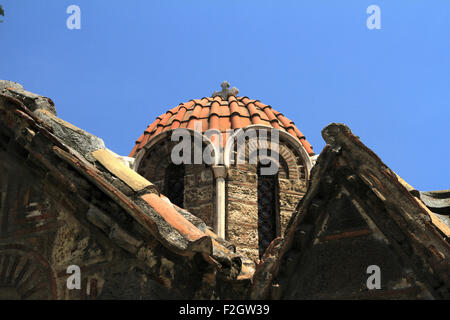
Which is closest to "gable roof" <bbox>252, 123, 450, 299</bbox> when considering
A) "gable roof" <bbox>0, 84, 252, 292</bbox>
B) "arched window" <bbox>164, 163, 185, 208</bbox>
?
"gable roof" <bbox>0, 84, 252, 292</bbox>

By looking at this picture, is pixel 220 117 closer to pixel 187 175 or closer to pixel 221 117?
pixel 221 117

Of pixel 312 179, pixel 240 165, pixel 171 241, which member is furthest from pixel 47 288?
pixel 240 165

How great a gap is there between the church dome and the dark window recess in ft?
3.69

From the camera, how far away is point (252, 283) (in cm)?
478

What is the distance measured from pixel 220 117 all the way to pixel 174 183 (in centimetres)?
168

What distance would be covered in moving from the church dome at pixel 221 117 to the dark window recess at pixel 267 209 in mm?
1126

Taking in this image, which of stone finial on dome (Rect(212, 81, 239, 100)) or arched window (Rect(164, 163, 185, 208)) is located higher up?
stone finial on dome (Rect(212, 81, 239, 100))

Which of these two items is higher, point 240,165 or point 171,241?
point 240,165

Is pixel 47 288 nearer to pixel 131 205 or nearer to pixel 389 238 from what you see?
pixel 131 205

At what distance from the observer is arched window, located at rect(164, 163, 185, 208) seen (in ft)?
36.8

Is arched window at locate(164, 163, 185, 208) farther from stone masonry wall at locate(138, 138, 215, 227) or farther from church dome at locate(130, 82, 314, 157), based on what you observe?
church dome at locate(130, 82, 314, 157)

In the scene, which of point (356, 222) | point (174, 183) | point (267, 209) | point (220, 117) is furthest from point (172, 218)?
point (220, 117)
